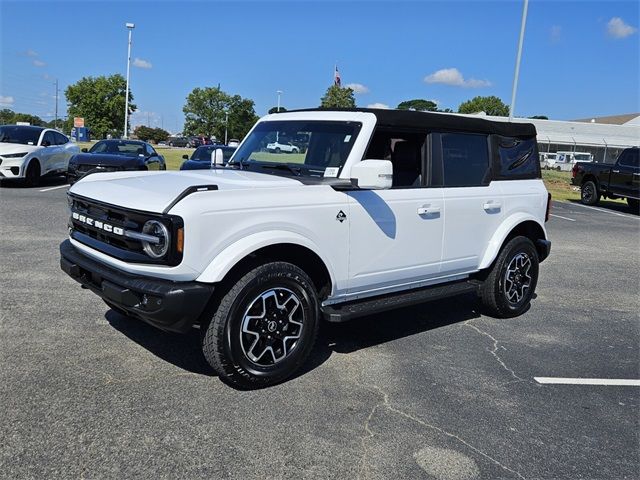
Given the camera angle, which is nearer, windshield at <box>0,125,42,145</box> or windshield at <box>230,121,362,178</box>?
windshield at <box>230,121,362,178</box>

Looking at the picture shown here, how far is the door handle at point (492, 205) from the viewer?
5329mm

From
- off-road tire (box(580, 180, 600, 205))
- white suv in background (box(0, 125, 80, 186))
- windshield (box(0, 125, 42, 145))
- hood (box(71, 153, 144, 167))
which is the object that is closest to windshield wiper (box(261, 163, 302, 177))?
hood (box(71, 153, 144, 167))

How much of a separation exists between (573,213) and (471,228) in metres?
13.5

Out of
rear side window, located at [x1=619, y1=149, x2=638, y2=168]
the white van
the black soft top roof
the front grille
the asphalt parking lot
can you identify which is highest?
the white van

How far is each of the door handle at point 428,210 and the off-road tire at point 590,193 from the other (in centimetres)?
1737

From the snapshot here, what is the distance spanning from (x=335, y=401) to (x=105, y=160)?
38.0 feet

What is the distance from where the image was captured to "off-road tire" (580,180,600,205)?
1994cm

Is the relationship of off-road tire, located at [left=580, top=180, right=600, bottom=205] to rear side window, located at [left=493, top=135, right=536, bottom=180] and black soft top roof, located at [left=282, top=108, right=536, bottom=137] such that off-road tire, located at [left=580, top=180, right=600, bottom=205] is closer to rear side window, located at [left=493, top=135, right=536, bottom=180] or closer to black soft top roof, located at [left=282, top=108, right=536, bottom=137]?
rear side window, located at [left=493, top=135, right=536, bottom=180]

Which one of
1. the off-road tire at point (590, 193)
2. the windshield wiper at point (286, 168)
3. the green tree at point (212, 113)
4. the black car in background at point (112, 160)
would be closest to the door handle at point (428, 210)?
the windshield wiper at point (286, 168)

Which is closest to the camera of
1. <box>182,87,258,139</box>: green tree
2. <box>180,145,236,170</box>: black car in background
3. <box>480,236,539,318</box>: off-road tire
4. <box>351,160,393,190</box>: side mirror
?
<box>351,160,393,190</box>: side mirror

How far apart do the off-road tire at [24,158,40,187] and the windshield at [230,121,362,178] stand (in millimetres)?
11269

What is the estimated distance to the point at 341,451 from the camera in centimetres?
313

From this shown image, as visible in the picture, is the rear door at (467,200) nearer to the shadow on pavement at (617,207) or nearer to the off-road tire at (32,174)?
the off-road tire at (32,174)

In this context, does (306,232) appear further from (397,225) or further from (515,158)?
(515,158)
